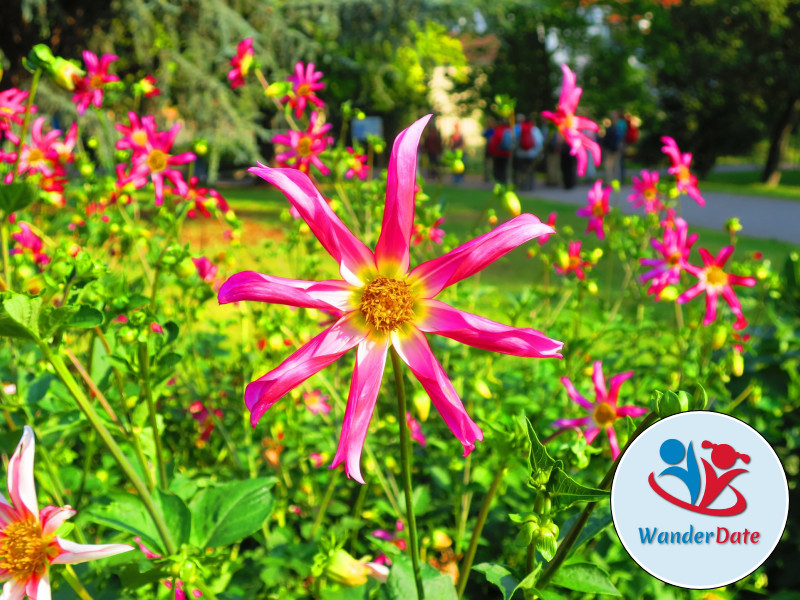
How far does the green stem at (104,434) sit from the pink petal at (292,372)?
230mm

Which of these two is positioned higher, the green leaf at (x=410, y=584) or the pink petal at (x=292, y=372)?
the pink petal at (x=292, y=372)

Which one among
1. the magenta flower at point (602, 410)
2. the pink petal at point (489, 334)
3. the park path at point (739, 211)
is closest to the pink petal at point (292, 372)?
the pink petal at point (489, 334)

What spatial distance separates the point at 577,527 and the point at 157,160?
196 cm

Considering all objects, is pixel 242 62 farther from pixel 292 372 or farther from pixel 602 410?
pixel 292 372

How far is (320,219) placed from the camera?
75 centimetres

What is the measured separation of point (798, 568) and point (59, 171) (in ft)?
8.46

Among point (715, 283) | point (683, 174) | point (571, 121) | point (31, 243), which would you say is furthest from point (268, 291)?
point (683, 174)

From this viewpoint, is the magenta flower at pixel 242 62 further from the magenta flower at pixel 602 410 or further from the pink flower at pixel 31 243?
the magenta flower at pixel 602 410

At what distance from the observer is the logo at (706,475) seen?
26.6 inches

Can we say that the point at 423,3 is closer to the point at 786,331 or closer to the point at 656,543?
the point at 786,331

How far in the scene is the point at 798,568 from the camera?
1.68 metres

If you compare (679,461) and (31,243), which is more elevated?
(679,461)

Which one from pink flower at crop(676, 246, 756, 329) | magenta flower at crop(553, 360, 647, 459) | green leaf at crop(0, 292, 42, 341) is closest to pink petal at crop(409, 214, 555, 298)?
green leaf at crop(0, 292, 42, 341)

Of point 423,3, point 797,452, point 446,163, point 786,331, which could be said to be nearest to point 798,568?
point 797,452
